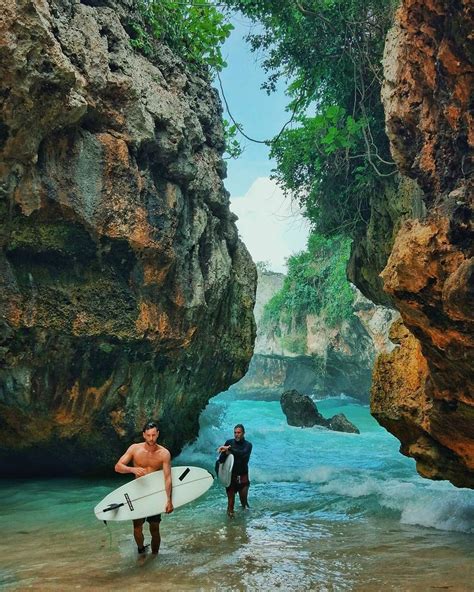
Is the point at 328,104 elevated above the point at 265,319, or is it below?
above

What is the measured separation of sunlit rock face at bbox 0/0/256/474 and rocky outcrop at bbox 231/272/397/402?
16626 mm

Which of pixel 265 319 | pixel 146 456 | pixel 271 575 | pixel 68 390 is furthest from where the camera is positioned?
pixel 265 319

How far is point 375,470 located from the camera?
12.0 metres

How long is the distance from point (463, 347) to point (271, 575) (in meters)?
2.86

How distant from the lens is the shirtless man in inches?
214

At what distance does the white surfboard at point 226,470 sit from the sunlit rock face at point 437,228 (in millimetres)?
2823

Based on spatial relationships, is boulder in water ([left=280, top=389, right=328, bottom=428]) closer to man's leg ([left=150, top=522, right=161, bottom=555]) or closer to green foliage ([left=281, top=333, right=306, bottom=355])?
green foliage ([left=281, top=333, right=306, bottom=355])

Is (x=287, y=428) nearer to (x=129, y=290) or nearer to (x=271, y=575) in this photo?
(x=129, y=290)

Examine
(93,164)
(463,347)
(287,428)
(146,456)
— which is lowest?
(287,428)

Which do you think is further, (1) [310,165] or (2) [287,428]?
(2) [287,428]

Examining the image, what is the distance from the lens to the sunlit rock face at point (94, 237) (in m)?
7.09

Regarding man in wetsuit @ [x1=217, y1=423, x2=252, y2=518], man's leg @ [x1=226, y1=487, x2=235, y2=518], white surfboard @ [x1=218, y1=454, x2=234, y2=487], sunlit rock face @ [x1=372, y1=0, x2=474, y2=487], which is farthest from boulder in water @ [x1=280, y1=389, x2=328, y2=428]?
sunlit rock face @ [x1=372, y1=0, x2=474, y2=487]

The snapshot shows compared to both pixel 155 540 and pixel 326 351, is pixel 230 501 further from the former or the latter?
pixel 326 351

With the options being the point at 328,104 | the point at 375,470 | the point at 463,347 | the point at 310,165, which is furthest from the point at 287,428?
the point at 463,347
